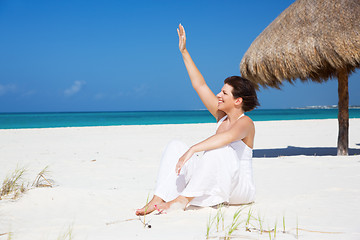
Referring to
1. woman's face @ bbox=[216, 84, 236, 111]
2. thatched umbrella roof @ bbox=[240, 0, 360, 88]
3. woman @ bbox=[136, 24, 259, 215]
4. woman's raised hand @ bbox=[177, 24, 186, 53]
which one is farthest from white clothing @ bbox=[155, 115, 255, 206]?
thatched umbrella roof @ bbox=[240, 0, 360, 88]

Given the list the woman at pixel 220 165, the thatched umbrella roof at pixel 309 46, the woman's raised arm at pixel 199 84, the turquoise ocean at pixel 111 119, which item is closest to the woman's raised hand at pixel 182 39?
the woman's raised arm at pixel 199 84

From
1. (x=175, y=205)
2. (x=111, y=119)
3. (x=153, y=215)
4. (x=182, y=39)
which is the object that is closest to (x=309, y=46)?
(x=182, y=39)

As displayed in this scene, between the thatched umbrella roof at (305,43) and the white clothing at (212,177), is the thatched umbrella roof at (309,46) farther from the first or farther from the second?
the white clothing at (212,177)

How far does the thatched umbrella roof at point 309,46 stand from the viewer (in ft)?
16.2

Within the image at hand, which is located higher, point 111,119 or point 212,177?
point 111,119

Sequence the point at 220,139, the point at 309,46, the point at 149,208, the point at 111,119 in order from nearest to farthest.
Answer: the point at 220,139 < the point at 149,208 < the point at 309,46 < the point at 111,119

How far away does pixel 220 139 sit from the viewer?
228 cm

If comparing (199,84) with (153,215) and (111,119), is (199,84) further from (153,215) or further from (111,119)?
(111,119)

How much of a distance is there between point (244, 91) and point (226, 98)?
141mm

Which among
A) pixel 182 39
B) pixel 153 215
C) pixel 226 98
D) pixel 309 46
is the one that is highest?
pixel 309 46

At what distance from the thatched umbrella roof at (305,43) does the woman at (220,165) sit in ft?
9.85

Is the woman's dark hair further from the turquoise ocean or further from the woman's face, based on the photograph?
the turquoise ocean

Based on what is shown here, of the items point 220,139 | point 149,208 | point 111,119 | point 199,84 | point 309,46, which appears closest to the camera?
point 220,139

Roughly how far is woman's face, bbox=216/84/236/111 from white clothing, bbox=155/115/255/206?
0.23 metres
